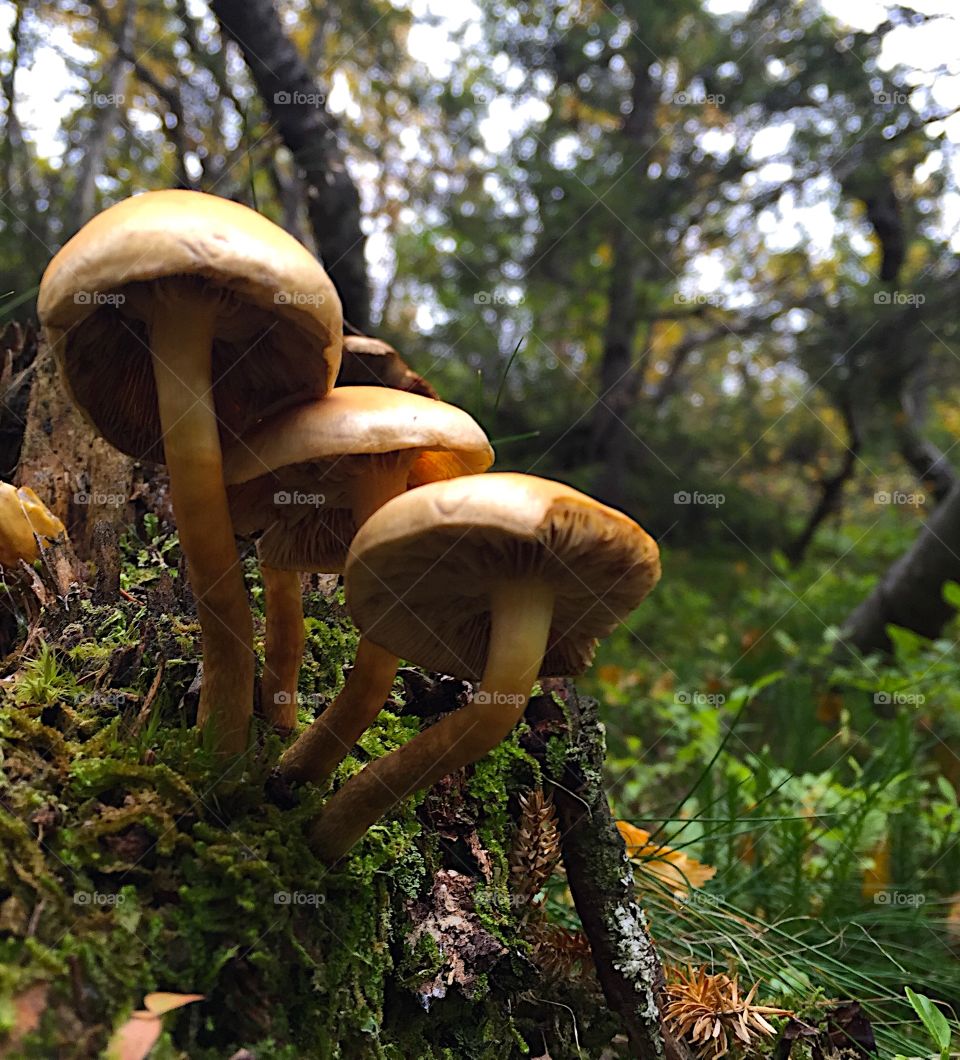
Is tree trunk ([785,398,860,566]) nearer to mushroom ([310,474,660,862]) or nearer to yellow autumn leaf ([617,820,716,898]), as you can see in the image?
yellow autumn leaf ([617,820,716,898])

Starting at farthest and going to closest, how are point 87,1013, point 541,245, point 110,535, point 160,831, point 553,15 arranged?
point 553,15, point 541,245, point 110,535, point 160,831, point 87,1013

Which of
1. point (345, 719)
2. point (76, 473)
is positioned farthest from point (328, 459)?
point (76, 473)

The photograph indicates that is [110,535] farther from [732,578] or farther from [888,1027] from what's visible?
[732,578]

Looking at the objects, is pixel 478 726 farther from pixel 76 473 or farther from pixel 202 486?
pixel 76 473

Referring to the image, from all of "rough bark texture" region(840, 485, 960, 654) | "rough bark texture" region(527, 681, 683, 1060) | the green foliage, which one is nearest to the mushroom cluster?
the green foliage

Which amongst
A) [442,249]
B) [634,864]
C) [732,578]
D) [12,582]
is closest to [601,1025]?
[634,864]

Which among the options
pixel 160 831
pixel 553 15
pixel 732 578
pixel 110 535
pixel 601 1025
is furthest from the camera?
pixel 732 578
